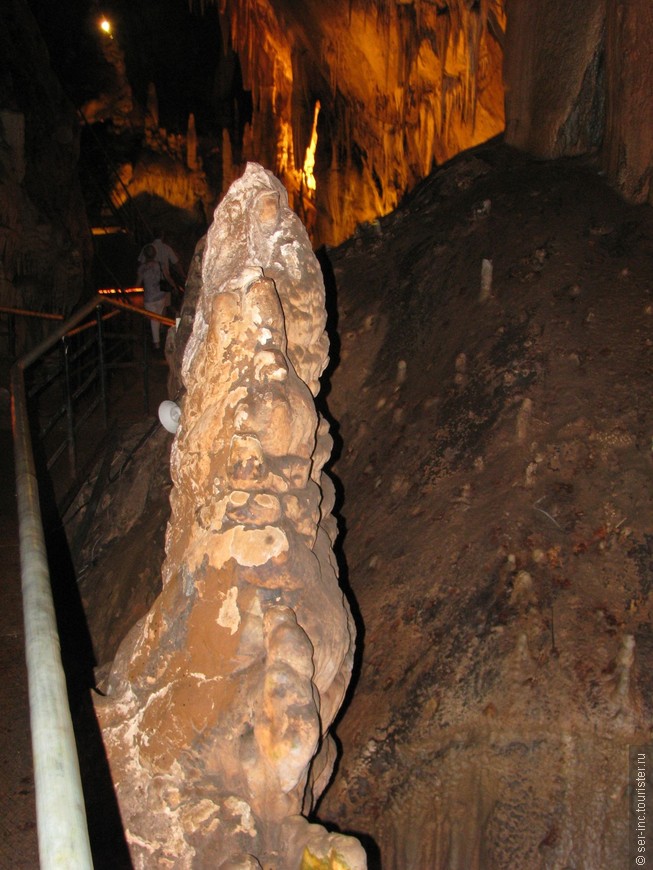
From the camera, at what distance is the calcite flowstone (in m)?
1.96

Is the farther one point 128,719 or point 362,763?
point 362,763

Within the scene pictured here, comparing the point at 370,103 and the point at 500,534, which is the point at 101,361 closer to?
the point at 500,534

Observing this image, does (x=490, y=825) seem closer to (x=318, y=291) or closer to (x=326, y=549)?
(x=326, y=549)

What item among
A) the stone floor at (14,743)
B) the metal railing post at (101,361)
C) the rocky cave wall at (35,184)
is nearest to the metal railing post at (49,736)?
the stone floor at (14,743)

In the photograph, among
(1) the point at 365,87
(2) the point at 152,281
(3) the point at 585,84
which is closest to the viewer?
(3) the point at 585,84

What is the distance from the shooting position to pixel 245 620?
2062 millimetres

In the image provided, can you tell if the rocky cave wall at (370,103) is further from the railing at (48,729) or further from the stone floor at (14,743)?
the railing at (48,729)

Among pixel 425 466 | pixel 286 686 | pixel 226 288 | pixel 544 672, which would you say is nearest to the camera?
pixel 286 686

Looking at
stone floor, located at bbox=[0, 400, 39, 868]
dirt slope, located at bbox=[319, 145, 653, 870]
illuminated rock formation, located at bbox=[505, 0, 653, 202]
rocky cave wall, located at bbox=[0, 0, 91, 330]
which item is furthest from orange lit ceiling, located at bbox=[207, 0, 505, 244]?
stone floor, located at bbox=[0, 400, 39, 868]

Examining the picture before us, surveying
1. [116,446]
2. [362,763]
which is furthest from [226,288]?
[116,446]

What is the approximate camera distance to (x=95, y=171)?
15930 mm

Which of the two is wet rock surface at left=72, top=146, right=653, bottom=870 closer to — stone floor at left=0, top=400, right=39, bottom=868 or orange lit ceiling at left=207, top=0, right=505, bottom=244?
stone floor at left=0, top=400, right=39, bottom=868

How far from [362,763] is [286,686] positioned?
1274 mm

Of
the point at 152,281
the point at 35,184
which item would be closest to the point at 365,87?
the point at 152,281
